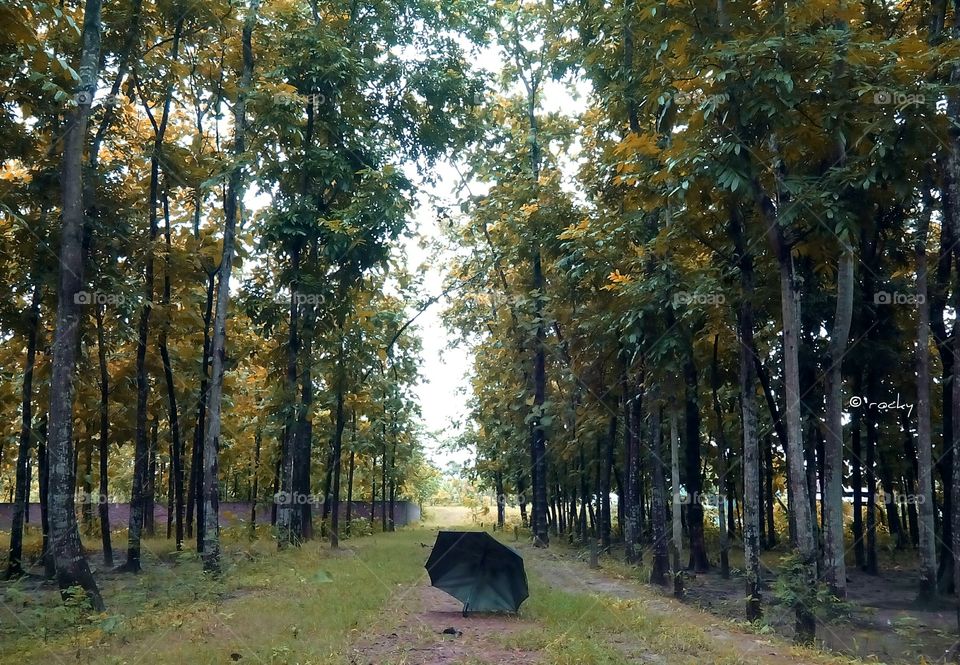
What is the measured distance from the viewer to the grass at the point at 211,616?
9.00 m

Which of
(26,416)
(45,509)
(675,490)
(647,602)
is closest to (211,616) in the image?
(647,602)

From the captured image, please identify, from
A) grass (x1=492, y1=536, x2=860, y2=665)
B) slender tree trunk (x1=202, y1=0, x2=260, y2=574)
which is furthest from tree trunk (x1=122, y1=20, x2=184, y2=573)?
grass (x1=492, y1=536, x2=860, y2=665)

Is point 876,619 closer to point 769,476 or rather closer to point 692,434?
point 692,434

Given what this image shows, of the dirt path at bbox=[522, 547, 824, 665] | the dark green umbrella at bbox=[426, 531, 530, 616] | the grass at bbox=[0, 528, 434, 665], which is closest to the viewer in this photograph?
the grass at bbox=[0, 528, 434, 665]

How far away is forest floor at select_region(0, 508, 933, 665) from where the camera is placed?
923 cm

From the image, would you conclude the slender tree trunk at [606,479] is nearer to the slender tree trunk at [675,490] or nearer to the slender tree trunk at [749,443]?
the slender tree trunk at [675,490]

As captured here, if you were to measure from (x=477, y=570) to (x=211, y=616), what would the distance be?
14.9ft

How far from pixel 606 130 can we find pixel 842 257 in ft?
28.9

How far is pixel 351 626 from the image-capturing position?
11.0m

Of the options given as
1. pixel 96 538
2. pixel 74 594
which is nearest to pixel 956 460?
pixel 74 594

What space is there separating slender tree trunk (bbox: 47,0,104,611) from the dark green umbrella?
18.4 feet

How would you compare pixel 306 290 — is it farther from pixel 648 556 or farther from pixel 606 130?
pixel 648 556

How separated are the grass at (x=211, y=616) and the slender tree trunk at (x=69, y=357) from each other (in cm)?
69

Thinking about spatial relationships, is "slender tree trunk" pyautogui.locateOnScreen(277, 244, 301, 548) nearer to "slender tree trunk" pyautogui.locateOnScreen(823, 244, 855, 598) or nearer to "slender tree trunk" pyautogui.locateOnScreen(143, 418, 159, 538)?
"slender tree trunk" pyautogui.locateOnScreen(143, 418, 159, 538)
